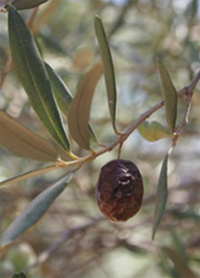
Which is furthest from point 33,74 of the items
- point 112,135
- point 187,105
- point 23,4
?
point 112,135

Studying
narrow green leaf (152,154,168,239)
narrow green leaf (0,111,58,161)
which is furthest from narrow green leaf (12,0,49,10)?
narrow green leaf (152,154,168,239)

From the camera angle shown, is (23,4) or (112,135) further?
(112,135)

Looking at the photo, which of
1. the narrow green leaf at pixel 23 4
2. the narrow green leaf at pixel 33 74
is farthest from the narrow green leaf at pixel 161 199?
the narrow green leaf at pixel 23 4

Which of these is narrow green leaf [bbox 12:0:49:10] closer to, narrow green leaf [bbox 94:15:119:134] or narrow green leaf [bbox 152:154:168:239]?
narrow green leaf [bbox 94:15:119:134]

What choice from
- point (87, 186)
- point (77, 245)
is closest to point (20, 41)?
point (77, 245)

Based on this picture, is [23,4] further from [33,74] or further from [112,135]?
[112,135]

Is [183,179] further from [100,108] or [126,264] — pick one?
[126,264]

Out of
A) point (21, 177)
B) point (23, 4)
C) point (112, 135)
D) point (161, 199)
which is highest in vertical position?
point (23, 4)

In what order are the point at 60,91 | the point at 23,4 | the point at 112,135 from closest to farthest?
the point at 23,4 → the point at 60,91 → the point at 112,135
